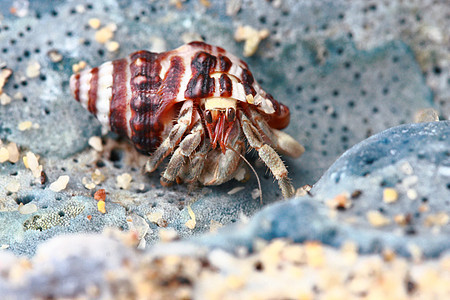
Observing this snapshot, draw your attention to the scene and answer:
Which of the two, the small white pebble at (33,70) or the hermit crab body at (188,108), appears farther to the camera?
the small white pebble at (33,70)

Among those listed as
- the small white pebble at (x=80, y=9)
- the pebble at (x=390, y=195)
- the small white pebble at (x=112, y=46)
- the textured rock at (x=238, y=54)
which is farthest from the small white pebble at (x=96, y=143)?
the pebble at (x=390, y=195)

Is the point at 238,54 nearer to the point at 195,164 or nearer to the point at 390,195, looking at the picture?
the point at 195,164

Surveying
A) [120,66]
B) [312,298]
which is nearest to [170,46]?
[120,66]

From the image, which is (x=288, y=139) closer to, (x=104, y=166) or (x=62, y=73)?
(x=104, y=166)

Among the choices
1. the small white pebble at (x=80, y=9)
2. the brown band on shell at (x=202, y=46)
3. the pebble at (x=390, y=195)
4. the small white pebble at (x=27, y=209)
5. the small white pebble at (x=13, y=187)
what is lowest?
the small white pebble at (x=27, y=209)

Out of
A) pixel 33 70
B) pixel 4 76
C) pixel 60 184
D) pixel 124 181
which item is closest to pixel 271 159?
pixel 124 181

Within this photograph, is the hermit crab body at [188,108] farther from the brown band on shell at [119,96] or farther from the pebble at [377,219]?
the pebble at [377,219]

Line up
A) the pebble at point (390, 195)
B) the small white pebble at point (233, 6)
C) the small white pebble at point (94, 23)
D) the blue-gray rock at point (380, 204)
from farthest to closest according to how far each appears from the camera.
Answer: the small white pebble at point (233, 6)
the small white pebble at point (94, 23)
the pebble at point (390, 195)
the blue-gray rock at point (380, 204)
